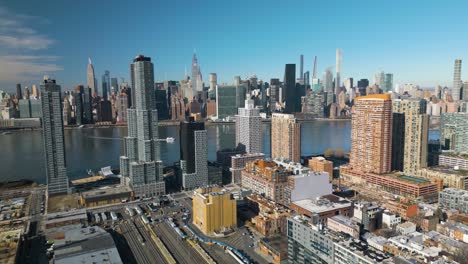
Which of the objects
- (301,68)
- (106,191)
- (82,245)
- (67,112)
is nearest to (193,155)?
(106,191)

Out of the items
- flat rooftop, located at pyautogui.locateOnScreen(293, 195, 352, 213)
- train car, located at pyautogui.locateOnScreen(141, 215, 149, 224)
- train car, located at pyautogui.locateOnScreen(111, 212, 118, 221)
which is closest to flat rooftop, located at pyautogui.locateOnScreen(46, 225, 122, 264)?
train car, located at pyautogui.locateOnScreen(111, 212, 118, 221)

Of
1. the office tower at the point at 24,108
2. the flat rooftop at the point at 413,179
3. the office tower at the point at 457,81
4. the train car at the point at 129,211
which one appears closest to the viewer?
the train car at the point at 129,211

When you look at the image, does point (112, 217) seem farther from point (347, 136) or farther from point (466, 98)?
point (466, 98)

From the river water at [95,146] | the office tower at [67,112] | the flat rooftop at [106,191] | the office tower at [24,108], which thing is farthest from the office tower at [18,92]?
the flat rooftop at [106,191]

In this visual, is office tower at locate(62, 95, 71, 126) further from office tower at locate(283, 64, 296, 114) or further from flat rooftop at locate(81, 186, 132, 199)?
flat rooftop at locate(81, 186, 132, 199)

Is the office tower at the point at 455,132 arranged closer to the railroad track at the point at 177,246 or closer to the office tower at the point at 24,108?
the railroad track at the point at 177,246

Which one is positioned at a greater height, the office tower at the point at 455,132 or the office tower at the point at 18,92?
the office tower at the point at 18,92

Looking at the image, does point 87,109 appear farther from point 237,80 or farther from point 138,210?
point 138,210
